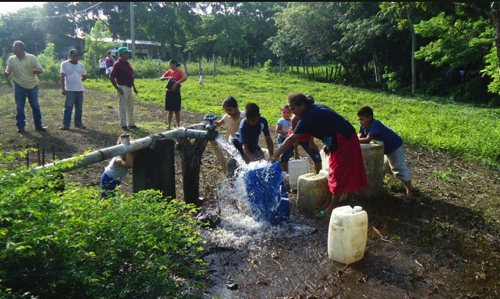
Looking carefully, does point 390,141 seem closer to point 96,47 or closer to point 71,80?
point 71,80

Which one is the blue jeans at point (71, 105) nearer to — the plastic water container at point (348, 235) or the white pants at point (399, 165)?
the white pants at point (399, 165)

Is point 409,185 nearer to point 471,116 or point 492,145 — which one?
point 492,145

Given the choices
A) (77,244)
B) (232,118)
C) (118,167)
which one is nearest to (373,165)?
(232,118)

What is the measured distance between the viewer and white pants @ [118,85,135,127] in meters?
9.21

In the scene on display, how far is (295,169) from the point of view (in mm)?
6152

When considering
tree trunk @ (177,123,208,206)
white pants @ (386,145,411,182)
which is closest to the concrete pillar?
tree trunk @ (177,123,208,206)

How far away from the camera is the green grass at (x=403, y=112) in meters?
8.41

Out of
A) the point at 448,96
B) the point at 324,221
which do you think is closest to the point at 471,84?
the point at 448,96

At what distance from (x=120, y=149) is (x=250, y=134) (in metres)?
1.94

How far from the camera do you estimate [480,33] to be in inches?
619

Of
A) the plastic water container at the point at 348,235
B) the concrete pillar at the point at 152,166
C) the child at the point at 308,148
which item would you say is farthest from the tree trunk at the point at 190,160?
the plastic water container at the point at 348,235

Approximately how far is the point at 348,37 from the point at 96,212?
22782 mm

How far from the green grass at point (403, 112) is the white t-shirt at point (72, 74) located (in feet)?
13.5

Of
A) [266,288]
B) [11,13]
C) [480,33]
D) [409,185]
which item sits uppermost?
[11,13]
